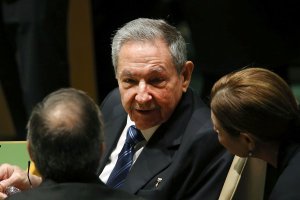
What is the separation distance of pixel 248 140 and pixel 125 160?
1.94 feet

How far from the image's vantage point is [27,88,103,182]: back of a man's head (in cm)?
230

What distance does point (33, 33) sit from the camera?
501cm

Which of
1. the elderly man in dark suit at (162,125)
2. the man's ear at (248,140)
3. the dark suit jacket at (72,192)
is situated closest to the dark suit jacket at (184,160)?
the elderly man in dark suit at (162,125)

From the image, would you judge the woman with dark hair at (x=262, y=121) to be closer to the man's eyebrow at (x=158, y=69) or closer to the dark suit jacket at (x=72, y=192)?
the man's eyebrow at (x=158, y=69)

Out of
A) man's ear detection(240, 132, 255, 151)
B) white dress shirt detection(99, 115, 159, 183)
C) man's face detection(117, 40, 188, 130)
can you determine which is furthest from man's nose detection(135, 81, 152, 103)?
man's ear detection(240, 132, 255, 151)

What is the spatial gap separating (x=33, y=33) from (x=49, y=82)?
31 centimetres

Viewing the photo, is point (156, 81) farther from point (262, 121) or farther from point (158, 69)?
point (262, 121)

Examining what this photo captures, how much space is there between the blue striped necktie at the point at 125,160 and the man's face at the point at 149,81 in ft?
0.28

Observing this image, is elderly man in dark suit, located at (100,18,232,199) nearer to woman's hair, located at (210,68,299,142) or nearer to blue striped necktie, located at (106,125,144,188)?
blue striped necktie, located at (106,125,144,188)

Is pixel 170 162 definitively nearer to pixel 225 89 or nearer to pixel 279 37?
pixel 225 89

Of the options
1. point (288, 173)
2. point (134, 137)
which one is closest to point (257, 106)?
point (288, 173)

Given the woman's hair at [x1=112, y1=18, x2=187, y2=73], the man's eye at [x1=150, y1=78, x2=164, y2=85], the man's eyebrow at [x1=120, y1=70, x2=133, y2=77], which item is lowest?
the man's eye at [x1=150, y1=78, x2=164, y2=85]

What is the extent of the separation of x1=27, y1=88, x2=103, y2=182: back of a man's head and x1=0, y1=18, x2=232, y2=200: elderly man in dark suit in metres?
0.65

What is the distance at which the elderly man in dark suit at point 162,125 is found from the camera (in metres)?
2.96
